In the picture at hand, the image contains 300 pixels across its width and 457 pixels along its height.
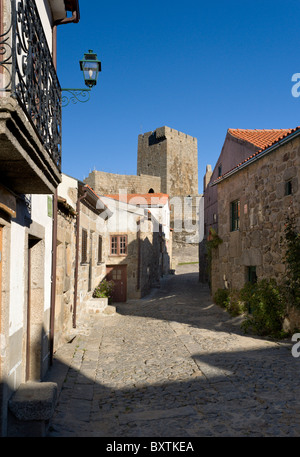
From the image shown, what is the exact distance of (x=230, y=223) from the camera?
1273 centimetres

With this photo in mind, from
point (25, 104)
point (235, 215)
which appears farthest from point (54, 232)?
point (235, 215)

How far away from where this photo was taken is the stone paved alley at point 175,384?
4133 mm

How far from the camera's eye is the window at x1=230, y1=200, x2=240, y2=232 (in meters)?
12.2

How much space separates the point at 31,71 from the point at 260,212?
7.94 metres

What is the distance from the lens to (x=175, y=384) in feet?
18.1

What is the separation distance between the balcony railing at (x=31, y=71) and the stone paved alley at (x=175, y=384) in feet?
10.6

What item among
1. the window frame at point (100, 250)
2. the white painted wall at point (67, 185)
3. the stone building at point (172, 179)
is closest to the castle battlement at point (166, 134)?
the stone building at point (172, 179)

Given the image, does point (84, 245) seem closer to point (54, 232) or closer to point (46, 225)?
point (54, 232)

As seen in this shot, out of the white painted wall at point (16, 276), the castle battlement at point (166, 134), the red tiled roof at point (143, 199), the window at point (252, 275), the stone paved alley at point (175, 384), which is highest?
the castle battlement at point (166, 134)

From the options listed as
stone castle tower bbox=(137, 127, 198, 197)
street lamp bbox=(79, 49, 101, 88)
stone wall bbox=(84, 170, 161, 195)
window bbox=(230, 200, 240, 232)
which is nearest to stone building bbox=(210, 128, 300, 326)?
window bbox=(230, 200, 240, 232)

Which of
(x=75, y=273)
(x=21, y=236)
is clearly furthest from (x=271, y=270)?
(x=21, y=236)

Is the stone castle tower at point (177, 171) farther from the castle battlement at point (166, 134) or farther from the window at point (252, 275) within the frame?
the window at point (252, 275)

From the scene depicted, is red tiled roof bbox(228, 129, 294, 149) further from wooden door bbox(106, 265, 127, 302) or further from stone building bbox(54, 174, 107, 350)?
wooden door bbox(106, 265, 127, 302)

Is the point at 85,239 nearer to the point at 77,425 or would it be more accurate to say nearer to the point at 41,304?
the point at 41,304
